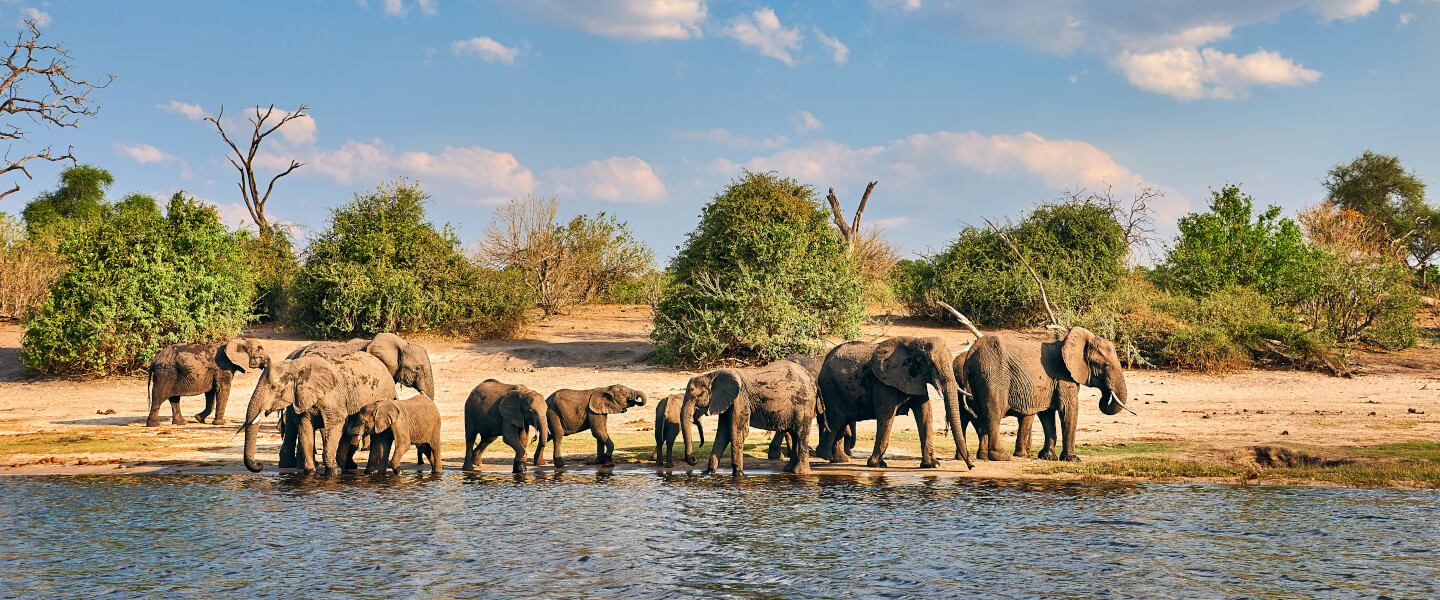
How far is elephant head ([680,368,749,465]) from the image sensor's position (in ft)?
44.4

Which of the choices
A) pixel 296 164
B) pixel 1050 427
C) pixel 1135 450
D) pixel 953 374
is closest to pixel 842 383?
pixel 953 374

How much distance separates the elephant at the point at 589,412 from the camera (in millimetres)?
14406

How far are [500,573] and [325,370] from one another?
22.5 ft

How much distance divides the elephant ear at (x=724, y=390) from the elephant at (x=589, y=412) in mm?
1351

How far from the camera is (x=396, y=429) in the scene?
1356 centimetres

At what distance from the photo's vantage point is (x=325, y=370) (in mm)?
14055

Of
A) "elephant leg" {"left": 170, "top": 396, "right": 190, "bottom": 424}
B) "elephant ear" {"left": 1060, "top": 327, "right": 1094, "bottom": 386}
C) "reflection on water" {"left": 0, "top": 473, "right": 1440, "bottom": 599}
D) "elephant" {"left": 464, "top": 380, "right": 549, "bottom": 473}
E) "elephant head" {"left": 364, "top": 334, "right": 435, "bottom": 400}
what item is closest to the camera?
"reflection on water" {"left": 0, "top": 473, "right": 1440, "bottom": 599}

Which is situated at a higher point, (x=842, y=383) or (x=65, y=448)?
(x=842, y=383)

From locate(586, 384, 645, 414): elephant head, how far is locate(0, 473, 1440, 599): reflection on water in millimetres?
1805

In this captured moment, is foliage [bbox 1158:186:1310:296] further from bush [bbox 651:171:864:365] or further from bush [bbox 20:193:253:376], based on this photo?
bush [bbox 20:193:253:376]

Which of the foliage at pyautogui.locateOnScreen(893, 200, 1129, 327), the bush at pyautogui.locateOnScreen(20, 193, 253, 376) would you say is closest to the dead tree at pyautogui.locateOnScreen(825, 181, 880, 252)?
the foliage at pyautogui.locateOnScreen(893, 200, 1129, 327)

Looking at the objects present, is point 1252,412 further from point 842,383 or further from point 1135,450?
point 842,383

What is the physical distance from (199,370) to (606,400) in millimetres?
9071

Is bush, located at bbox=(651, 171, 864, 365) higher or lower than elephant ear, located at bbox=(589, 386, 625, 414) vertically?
higher
